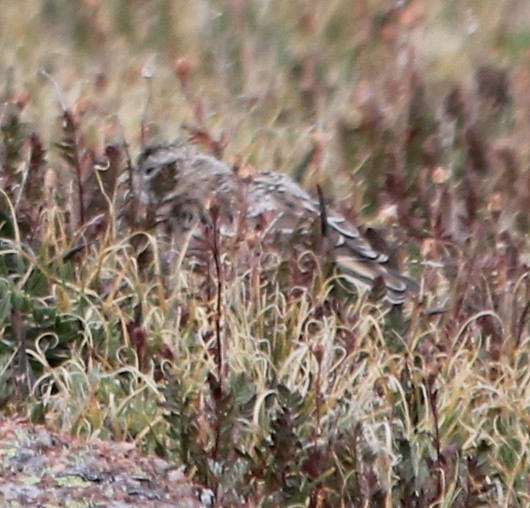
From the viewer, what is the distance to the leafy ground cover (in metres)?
5.15

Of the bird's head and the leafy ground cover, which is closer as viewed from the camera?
the leafy ground cover

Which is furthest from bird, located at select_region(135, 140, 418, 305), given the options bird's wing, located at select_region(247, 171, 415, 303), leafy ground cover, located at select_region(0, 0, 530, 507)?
leafy ground cover, located at select_region(0, 0, 530, 507)

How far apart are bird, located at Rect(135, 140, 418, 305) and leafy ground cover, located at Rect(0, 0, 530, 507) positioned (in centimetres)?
12

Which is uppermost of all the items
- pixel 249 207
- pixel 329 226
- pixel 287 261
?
pixel 287 261

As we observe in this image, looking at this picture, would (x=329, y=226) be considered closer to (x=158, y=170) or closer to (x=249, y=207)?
(x=249, y=207)

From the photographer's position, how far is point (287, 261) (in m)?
6.38

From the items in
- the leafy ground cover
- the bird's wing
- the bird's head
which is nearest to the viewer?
the leafy ground cover

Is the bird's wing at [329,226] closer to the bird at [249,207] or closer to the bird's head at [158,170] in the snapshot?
the bird at [249,207]

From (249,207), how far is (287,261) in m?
1.23

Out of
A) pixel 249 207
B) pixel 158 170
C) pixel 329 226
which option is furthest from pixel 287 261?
pixel 249 207

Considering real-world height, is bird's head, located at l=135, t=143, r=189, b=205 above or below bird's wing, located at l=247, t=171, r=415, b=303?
above

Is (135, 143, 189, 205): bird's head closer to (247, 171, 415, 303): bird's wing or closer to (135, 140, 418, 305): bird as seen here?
(135, 140, 418, 305): bird

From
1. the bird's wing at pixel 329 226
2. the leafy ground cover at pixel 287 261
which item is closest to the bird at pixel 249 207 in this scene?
the bird's wing at pixel 329 226

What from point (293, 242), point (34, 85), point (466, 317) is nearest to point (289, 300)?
point (293, 242)
